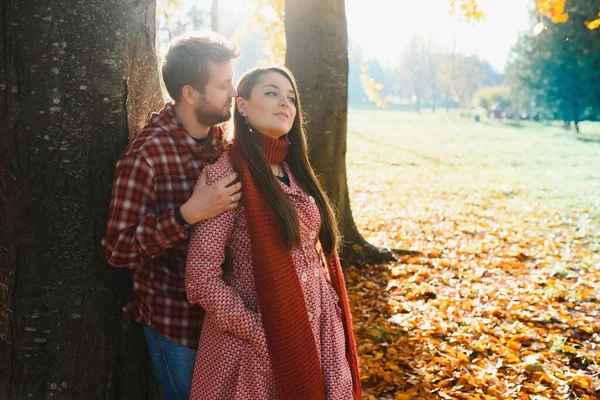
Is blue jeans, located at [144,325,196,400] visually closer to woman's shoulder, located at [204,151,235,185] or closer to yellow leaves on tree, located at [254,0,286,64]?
woman's shoulder, located at [204,151,235,185]

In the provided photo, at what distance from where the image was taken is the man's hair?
8.06 feet

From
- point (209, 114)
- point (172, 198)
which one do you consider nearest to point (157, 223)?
point (172, 198)

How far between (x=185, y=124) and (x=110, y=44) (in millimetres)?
479

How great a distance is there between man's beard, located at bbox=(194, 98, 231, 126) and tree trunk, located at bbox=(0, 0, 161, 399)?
0.33 m

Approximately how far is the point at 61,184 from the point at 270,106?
0.99 metres

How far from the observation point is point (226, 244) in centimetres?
232

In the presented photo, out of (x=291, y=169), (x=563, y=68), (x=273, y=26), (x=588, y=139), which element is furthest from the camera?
(x=563, y=68)

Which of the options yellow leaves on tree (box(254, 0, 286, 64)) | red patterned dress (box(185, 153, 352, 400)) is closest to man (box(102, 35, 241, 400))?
red patterned dress (box(185, 153, 352, 400))

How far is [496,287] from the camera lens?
587 cm

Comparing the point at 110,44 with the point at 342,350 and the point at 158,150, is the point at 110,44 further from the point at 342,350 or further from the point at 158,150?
the point at 342,350

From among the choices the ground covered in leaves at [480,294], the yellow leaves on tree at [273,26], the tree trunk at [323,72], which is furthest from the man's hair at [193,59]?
the yellow leaves on tree at [273,26]

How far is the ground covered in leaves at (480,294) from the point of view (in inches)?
159

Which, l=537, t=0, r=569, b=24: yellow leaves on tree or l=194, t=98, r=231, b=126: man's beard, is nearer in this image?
l=194, t=98, r=231, b=126: man's beard

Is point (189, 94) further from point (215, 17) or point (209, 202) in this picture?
point (215, 17)
